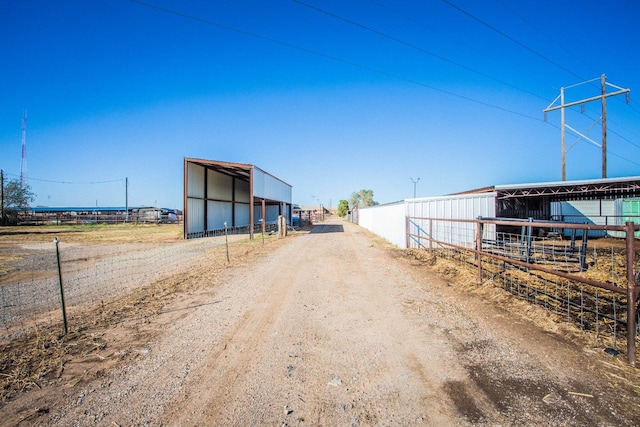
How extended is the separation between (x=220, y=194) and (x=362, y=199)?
62.9 m

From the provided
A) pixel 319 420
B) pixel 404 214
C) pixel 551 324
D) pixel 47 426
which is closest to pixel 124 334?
pixel 47 426

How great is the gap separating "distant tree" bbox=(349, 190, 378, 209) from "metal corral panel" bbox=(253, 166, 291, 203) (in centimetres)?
5518

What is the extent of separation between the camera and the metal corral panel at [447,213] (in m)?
12.4

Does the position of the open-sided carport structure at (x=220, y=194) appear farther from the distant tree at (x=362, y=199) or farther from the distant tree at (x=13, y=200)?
the distant tree at (x=362, y=199)

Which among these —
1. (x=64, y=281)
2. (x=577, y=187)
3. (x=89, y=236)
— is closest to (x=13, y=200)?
(x=89, y=236)

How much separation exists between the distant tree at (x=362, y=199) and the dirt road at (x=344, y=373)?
7782 centimetres

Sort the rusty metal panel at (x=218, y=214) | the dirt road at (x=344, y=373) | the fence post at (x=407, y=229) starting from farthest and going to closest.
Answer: the rusty metal panel at (x=218, y=214)
the fence post at (x=407, y=229)
the dirt road at (x=344, y=373)

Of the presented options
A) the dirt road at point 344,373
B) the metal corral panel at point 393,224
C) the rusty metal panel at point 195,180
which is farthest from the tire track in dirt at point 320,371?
the rusty metal panel at point 195,180

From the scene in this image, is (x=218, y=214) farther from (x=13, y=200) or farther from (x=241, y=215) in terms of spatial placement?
(x=13, y=200)

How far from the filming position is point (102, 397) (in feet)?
8.65

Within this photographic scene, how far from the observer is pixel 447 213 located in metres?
12.6

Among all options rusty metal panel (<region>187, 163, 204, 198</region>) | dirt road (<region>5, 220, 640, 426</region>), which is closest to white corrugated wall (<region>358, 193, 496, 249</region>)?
dirt road (<region>5, 220, 640, 426</region>)

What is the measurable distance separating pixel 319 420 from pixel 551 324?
12.8ft

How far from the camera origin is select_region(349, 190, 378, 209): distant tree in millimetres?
82625
